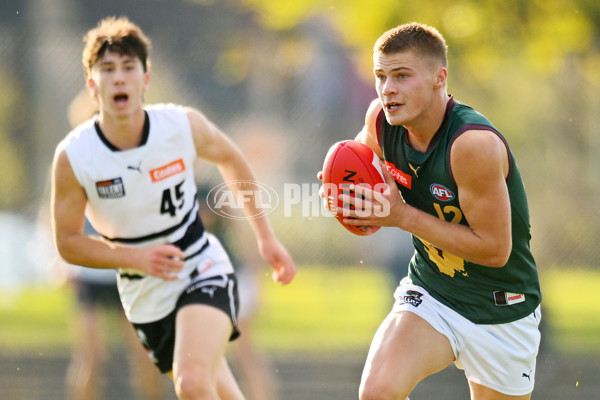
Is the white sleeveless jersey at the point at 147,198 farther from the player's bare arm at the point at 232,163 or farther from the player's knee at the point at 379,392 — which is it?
the player's knee at the point at 379,392

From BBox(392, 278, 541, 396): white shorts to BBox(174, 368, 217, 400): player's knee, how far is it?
2.75ft

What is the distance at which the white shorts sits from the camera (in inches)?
133

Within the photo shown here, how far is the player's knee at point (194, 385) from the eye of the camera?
11.3 feet

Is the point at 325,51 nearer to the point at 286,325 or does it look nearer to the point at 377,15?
the point at 377,15

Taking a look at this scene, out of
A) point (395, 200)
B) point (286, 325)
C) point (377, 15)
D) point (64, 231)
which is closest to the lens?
point (395, 200)

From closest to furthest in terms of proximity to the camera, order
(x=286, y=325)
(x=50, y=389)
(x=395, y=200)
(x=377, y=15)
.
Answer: (x=395, y=200) < (x=50, y=389) < (x=377, y=15) < (x=286, y=325)

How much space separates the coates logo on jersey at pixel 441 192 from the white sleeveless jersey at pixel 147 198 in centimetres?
117

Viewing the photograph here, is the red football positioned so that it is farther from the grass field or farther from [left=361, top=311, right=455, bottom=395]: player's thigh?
the grass field

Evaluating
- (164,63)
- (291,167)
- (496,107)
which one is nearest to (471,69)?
(496,107)

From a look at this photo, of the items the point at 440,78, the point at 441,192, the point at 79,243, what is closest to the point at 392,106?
the point at 440,78

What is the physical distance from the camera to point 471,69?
7086mm

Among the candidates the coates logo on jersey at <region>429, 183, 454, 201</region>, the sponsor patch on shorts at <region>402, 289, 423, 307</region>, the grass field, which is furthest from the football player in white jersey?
the grass field

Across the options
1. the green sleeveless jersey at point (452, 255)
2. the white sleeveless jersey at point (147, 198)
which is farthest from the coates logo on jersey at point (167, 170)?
the green sleeveless jersey at point (452, 255)

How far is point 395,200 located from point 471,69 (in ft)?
14.1
